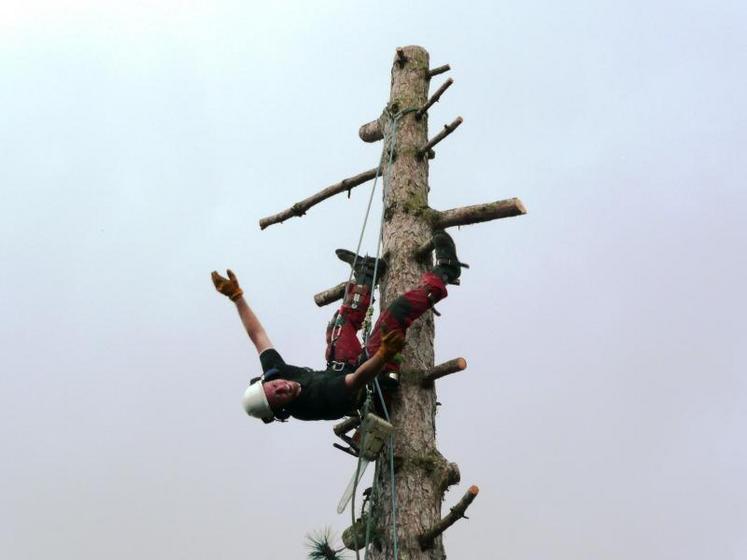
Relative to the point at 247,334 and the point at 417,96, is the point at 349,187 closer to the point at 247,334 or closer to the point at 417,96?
the point at 417,96

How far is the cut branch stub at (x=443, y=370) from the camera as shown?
17.2 ft

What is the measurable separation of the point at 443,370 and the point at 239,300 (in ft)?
→ 4.70

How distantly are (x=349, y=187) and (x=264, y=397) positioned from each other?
7.98ft

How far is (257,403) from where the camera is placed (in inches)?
208

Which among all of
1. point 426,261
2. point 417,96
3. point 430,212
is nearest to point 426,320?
point 426,261

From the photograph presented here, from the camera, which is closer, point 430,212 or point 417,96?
point 430,212

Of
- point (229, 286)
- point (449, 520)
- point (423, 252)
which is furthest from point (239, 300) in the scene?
point (449, 520)

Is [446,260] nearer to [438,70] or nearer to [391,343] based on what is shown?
[391,343]

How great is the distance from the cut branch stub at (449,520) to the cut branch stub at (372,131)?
3.54 m

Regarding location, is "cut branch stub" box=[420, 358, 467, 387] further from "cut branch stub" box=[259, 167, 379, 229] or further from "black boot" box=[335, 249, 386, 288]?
"cut branch stub" box=[259, 167, 379, 229]

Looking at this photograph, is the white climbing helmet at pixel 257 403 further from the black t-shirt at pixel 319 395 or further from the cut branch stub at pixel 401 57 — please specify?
the cut branch stub at pixel 401 57

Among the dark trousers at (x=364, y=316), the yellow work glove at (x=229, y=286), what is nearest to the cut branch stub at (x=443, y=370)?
the dark trousers at (x=364, y=316)

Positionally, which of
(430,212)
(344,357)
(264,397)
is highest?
(430,212)

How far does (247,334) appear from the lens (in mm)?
5820
